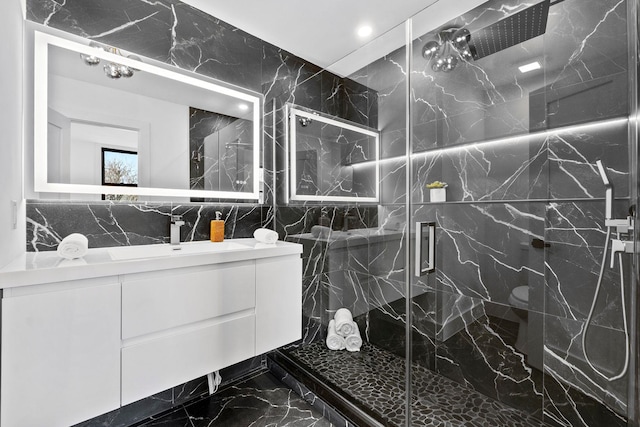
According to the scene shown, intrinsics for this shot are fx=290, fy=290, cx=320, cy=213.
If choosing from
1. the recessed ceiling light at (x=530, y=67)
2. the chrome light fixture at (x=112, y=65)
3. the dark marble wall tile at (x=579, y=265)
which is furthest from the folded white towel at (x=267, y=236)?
the recessed ceiling light at (x=530, y=67)

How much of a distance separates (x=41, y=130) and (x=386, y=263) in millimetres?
2012

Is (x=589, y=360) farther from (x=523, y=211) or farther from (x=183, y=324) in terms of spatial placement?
(x=183, y=324)

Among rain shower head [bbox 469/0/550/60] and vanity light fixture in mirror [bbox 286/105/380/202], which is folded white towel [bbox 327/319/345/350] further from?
rain shower head [bbox 469/0/550/60]

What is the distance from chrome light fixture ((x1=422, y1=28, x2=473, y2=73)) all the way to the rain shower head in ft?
0.13

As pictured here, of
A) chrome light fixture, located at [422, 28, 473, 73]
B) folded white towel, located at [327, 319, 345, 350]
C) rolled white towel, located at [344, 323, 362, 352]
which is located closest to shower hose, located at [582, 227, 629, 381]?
chrome light fixture, located at [422, 28, 473, 73]

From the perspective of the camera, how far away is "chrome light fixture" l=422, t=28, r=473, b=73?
1.57m

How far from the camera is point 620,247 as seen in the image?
1076 millimetres

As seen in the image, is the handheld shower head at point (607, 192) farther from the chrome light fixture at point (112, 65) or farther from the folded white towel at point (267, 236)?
the chrome light fixture at point (112, 65)

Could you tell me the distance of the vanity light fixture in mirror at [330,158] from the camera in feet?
6.52

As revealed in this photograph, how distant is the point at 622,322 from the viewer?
1.07 m

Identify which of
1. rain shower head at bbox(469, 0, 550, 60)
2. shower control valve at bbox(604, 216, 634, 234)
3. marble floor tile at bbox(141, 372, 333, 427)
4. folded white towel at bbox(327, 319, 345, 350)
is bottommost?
marble floor tile at bbox(141, 372, 333, 427)

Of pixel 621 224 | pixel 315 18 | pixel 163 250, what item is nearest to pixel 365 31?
pixel 315 18

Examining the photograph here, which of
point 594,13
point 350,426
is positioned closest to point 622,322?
point 594,13

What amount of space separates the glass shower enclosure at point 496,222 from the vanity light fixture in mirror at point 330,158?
0.05m
